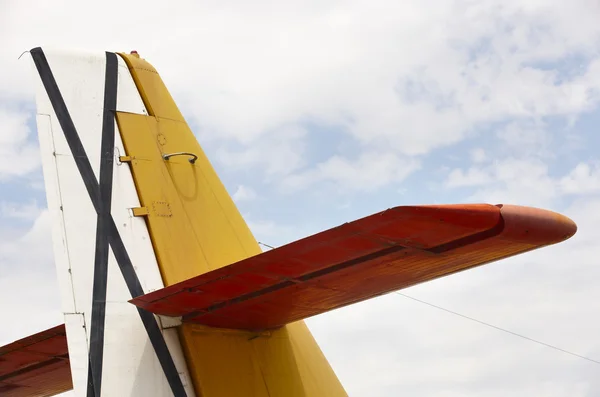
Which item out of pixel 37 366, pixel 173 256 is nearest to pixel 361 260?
pixel 173 256

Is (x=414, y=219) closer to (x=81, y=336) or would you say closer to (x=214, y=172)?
(x=81, y=336)

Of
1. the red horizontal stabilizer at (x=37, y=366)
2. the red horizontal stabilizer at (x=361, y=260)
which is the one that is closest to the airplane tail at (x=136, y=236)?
the red horizontal stabilizer at (x=361, y=260)

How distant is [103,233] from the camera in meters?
8.16

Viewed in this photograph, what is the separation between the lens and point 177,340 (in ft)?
26.6

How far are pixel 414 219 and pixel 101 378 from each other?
3.28m

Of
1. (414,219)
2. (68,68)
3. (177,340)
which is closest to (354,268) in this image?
(414,219)

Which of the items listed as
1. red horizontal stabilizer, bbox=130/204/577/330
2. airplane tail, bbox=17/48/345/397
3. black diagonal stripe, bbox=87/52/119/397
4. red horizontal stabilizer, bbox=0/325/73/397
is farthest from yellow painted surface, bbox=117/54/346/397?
red horizontal stabilizer, bbox=0/325/73/397

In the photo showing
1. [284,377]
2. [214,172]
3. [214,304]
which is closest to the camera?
[214,304]

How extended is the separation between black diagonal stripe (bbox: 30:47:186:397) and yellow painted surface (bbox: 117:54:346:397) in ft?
0.79

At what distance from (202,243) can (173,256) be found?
1.83 feet

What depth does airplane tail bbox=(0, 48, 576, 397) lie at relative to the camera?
6.89 metres

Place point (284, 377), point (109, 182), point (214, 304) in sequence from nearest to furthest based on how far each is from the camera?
1. point (214, 304)
2. point (109, 182)
3. point (284, 377)

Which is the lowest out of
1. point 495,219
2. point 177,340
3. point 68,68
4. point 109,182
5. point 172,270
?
point 495,219

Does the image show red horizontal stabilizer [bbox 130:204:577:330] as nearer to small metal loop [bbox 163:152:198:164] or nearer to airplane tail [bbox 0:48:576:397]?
airplane tail [bbox 0:48:576:397]
